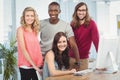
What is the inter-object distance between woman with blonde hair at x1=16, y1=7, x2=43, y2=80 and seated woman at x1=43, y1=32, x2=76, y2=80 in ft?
1.03

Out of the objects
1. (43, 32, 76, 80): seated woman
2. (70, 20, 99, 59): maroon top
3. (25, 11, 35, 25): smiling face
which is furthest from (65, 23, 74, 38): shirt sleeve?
(25, 11, 35, 25): smiling face

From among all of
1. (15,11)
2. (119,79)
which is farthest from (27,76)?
(15,11)

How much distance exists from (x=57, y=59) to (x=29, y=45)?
0.46 metres

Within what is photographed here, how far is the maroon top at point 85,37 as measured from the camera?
3289mm

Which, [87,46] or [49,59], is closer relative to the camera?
[49,59]

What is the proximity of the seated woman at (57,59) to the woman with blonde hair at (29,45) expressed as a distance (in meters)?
0.31

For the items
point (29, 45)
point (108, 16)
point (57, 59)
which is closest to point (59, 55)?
point (57, 59)

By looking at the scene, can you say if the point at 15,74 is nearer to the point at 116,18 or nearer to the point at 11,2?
the point at 11,2

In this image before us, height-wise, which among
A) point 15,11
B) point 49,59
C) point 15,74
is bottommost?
point 15,74

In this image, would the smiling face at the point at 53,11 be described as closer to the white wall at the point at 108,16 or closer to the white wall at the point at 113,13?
the white wall at the point at 108,16

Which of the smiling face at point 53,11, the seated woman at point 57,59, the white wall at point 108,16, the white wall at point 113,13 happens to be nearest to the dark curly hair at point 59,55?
the seated woman at point 57,59

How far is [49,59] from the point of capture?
8.85 ft

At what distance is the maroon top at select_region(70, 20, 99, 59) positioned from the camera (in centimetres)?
329

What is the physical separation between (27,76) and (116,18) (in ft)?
16.3
